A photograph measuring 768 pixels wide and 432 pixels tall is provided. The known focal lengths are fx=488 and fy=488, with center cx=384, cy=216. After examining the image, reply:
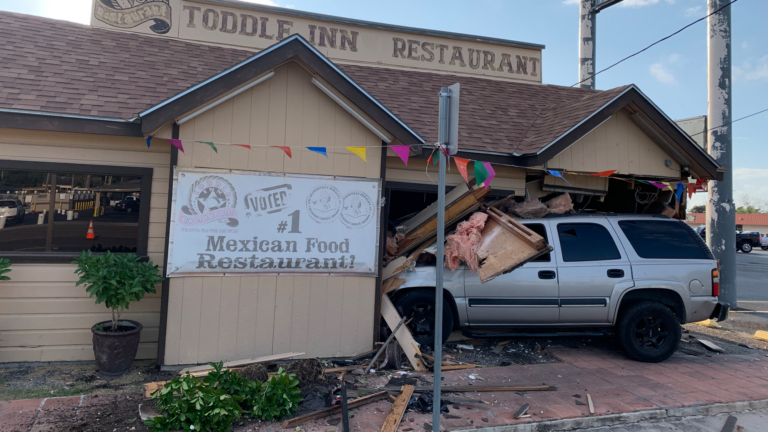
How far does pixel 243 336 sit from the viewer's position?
590 centimetres

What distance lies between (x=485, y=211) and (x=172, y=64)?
5.34m

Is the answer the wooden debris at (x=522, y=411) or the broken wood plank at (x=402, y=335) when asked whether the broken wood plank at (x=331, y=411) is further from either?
the wooden debris at (x=522, y=411)

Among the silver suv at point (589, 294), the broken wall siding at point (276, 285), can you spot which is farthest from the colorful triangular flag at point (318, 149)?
the silver suv at point (589, 294)

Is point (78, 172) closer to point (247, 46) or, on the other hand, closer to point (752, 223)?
point (247, 46)

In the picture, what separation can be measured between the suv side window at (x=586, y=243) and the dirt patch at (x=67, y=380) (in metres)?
5.34

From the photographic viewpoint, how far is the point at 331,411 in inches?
182

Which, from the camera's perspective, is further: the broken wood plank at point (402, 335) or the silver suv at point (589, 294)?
the silver suv at point (589, 294)

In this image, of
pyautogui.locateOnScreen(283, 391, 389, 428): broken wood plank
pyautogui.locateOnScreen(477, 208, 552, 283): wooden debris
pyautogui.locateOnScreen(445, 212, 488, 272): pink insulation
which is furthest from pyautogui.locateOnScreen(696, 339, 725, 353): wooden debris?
pyautogui.locateOnScreen(283, 391, 389, 428): broken wood plank

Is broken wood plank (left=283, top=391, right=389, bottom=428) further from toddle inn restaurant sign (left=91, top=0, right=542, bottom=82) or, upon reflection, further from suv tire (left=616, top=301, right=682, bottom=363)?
toddle inn restaurant sign (left=91, top=0, right=542, bottom=82)

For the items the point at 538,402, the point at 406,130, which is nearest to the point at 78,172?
the point at 406,130

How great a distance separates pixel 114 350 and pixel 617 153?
7.75 metres

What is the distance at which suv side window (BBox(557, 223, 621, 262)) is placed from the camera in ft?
22.3

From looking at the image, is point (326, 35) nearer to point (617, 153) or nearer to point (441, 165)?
point (617, 153)

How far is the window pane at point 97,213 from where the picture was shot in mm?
5945
